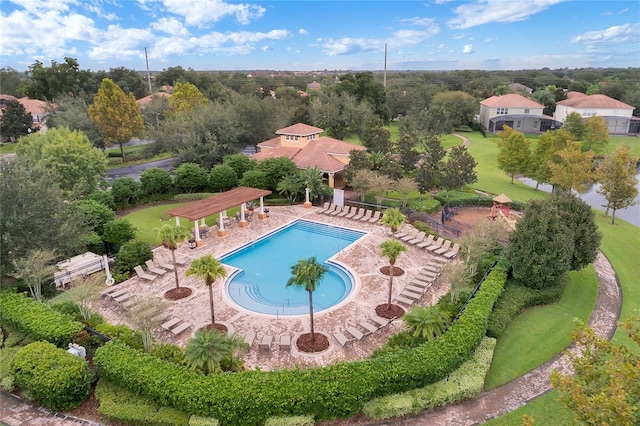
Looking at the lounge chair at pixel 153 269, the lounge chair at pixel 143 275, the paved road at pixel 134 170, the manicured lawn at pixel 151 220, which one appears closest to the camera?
the lounge chair at pixel 143 275

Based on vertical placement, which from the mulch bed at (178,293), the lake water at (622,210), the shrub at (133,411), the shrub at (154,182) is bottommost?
the lake water at (622,210)

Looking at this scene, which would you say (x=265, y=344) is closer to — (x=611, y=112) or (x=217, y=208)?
(x=217, y=208)

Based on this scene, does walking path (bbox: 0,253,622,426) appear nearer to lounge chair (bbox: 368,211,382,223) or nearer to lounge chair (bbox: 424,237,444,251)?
lounge chair (bbox: 424,237,444,251)

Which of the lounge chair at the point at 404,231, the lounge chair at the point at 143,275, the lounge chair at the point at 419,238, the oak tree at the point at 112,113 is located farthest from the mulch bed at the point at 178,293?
the oak tree at the point at 112,113

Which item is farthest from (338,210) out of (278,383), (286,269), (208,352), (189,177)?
(278,383)

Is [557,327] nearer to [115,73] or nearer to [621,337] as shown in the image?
[621,337]

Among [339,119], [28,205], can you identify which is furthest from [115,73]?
[28,205]

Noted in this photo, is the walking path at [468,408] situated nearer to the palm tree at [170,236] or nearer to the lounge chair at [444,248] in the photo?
the palm tree at [170,236]

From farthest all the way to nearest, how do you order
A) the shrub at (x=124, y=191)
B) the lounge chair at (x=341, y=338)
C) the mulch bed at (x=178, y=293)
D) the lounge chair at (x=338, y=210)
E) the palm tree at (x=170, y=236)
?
the shrub at (x=124, y=191) < the lounge chair at (x=338, y=210) < the palm tree at (x=170, y=236) < the mulch bed at (x=178, y=293) < the lounge chair at (x=341, y=338)
